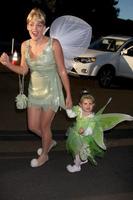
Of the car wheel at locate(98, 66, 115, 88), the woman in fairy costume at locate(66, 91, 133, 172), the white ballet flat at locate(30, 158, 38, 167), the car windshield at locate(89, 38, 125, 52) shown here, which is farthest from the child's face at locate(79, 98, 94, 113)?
the car windshield at locate(89, 38, 125, 52)

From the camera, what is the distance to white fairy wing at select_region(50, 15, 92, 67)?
23.5 feet

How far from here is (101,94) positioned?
15.0m

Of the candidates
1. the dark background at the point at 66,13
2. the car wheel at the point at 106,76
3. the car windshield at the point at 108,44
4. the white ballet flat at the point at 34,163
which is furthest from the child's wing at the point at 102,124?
the dark background at the point at 66,13

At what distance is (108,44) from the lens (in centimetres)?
1750

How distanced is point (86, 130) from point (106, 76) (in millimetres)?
9983

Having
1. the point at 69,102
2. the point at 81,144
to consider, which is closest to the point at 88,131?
the point at 81,144

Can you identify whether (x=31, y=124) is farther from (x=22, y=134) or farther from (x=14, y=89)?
(x=14, y=89)

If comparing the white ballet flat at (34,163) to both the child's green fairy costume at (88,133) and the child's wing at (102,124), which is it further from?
the child's wing at (102,124)

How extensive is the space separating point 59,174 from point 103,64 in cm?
1000

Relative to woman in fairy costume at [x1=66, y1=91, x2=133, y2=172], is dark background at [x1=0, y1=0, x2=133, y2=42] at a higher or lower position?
lower

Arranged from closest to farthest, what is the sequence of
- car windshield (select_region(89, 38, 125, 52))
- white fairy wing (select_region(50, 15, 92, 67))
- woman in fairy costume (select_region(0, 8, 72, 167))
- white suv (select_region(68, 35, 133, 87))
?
woman in fairy costume (select_region(0, 8, 72, 167)) < white fairy wing (select_region(50, 15, 92, 67)) < white suv (select_region(68, 35, 133, 87)) < car windshield (select_region(89, 38, 125, 52))

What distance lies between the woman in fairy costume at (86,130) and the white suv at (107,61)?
9220 mm

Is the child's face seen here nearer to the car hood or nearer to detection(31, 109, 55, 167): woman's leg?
detection(31, 109, 55, 167): woman's leg

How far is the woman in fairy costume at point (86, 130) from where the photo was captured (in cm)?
686
